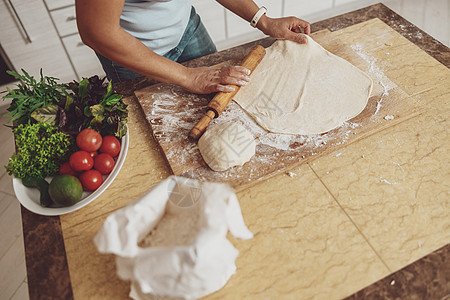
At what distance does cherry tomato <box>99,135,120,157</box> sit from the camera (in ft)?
3.59

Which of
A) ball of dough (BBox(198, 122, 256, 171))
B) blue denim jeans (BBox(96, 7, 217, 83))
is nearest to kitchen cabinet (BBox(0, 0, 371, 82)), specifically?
blue denim jeans (BBox(96, 7, 217, 83))

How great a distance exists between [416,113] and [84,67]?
2246 mm

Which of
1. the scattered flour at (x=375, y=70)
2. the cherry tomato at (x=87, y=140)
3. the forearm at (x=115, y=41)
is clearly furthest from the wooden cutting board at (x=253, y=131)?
the cherry tomato at (x=87, y=140)

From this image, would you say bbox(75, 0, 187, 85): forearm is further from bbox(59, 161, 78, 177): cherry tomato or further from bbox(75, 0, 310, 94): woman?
bbox(59, 161, 78, 177): cherry tomato

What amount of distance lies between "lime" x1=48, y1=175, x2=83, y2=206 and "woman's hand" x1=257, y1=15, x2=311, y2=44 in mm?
971

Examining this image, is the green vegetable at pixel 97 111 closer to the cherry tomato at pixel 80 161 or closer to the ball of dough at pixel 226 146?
the cherry tomato at pixel 80 161

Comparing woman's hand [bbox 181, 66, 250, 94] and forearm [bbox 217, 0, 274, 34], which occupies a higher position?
forearm [bbox 217, 0, 274, 34]

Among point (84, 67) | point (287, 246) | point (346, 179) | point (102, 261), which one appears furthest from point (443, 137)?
point (84, 67)

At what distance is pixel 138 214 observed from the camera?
78cm

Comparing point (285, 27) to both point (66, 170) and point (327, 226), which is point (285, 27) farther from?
point (66, 170)

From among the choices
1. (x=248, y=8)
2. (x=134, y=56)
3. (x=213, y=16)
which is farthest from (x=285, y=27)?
(x=213, y=16)

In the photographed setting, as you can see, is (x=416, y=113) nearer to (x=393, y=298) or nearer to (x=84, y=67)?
(x=393, y=298)

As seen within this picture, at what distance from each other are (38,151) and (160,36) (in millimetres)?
637

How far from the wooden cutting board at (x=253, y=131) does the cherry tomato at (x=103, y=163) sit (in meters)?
0.17
